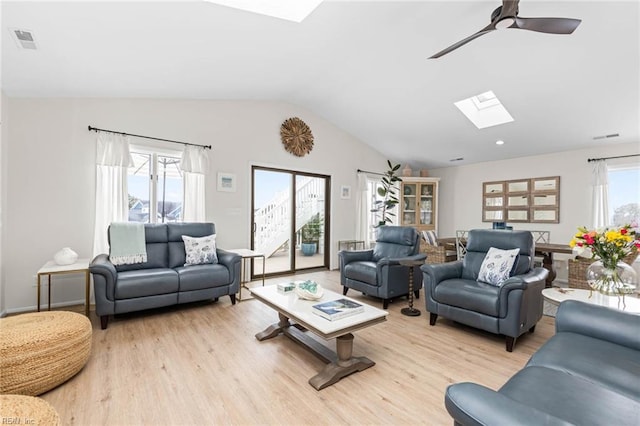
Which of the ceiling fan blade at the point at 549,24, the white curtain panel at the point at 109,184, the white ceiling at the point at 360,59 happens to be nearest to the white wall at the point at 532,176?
the white ceiling at the point at 360,59

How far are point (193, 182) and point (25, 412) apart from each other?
133 inches

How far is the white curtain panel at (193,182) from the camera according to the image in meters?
4.23

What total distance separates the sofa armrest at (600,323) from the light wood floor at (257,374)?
0.64m

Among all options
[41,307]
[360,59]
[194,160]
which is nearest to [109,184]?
[194,160]

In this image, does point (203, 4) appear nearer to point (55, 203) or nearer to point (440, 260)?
point (55, 203)

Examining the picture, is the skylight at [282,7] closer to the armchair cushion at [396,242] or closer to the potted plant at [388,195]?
the armchair cushion at [396,242]

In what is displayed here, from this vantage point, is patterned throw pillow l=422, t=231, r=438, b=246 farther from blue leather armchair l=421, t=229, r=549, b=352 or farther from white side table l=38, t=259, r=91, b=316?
white side table l=38, t=259, r=91, b=316

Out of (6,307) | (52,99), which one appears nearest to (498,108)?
(52,99)

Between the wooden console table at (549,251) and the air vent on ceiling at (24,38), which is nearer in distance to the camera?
the air vent on ceiling at (24,38)

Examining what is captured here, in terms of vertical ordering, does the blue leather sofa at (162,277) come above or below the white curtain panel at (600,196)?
below

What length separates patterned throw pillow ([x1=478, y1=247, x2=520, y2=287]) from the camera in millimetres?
2873

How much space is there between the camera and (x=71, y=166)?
3500 millimetres

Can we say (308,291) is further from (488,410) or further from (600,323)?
(600,323)

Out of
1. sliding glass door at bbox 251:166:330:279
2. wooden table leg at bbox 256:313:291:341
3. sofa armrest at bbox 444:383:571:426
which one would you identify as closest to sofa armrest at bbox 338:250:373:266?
wooden table leg at bbox 256:313:291:341
